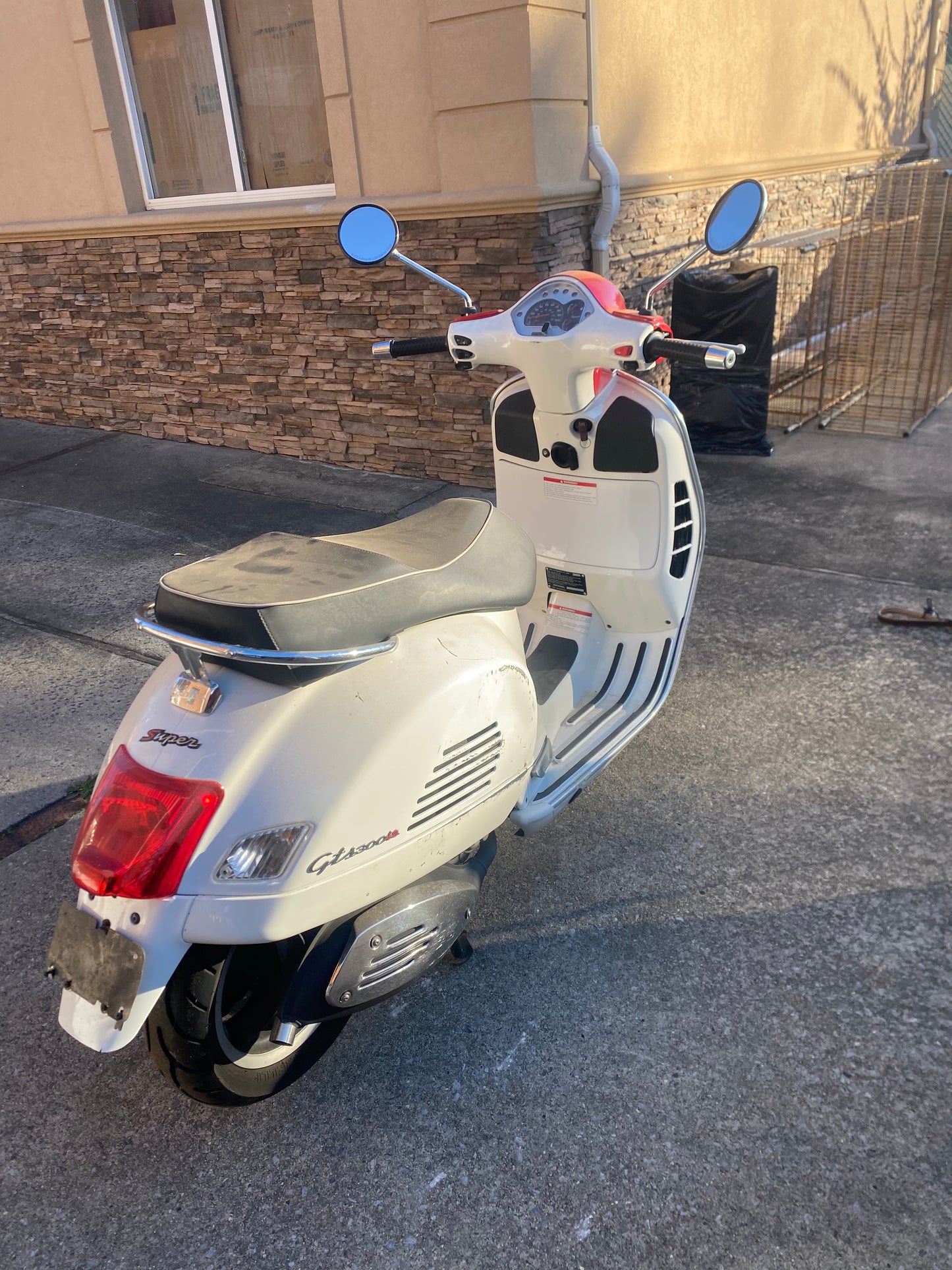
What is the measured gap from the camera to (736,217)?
8.96ft

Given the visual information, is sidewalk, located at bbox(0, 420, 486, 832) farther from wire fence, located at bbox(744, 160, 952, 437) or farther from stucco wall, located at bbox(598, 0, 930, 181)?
wire fence, located at bbox(744, 160, 952, 437)

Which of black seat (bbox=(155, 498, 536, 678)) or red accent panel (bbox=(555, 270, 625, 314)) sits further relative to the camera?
red accent panel (bbox=(555, 270, 625, 314))

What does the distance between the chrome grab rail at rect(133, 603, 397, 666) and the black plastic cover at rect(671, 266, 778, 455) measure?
17.1 feet

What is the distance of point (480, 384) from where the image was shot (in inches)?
229

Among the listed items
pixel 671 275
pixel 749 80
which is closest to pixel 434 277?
pixel 671 275

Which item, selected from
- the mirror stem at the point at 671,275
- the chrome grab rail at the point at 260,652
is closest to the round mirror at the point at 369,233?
the mirror stem at the point at 671,275

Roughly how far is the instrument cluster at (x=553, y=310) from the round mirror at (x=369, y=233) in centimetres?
55

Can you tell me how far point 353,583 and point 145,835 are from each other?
0.64 m

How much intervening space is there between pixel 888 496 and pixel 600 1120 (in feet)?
14.9

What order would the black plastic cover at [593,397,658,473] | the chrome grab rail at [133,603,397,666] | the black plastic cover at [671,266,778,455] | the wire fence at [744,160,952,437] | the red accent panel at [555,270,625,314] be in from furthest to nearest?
the wire fence at [744,160,952,437]
the black plastic cover at [671,266,778,455]
the black plastic cover at [593,397,658,473]
the red accent panel at [555,270,625,314]
the chrome grab rail at [133,603,397,666]

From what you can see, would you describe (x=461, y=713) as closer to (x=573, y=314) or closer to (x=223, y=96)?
(x=573, y=314)

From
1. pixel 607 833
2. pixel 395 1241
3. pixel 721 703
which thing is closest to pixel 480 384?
pixel 721 703

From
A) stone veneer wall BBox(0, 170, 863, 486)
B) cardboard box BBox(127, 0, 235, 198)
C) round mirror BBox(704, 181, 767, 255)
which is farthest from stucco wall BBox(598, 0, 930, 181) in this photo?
round mirror BBox(704, 181, 767, 255)

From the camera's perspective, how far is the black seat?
6.03 ft
